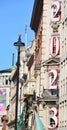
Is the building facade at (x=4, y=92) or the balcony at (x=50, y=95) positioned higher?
the balcony at (x=50, y=95)

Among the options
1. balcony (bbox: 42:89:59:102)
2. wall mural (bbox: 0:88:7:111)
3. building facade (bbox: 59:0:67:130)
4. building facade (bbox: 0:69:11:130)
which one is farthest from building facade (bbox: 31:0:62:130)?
wall mural (bbox: 0:88:7:111)

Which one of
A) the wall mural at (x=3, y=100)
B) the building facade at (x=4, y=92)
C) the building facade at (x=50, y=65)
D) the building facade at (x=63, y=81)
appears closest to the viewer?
the building facade at (x=63, y=81)

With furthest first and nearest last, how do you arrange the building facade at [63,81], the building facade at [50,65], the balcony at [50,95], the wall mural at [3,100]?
the wall mural at [3,100] → the building facade at [50,65] → the balcony at [50,95] → the building facade at [63,81]

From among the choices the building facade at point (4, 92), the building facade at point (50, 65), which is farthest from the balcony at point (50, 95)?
the building facade at point (4, 92)

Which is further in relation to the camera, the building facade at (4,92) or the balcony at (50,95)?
the building facade at (4,92)

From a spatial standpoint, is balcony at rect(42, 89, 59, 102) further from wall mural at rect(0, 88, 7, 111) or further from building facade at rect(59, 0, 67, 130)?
wall mural at rect(0, 88, 7, 111)

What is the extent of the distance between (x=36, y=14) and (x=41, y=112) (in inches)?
657

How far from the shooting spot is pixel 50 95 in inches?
2216

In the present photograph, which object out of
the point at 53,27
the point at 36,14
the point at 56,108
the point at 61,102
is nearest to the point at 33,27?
the point at 36,14

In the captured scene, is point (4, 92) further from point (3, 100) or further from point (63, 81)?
point (63, 81)

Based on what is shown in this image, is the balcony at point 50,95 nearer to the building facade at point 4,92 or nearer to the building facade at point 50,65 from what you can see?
the building facade at point 50,65

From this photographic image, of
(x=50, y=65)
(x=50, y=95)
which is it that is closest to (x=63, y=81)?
(x=50, y=95)

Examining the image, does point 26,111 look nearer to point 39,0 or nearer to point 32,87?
point 32,87

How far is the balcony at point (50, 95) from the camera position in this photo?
5547 centimetres
